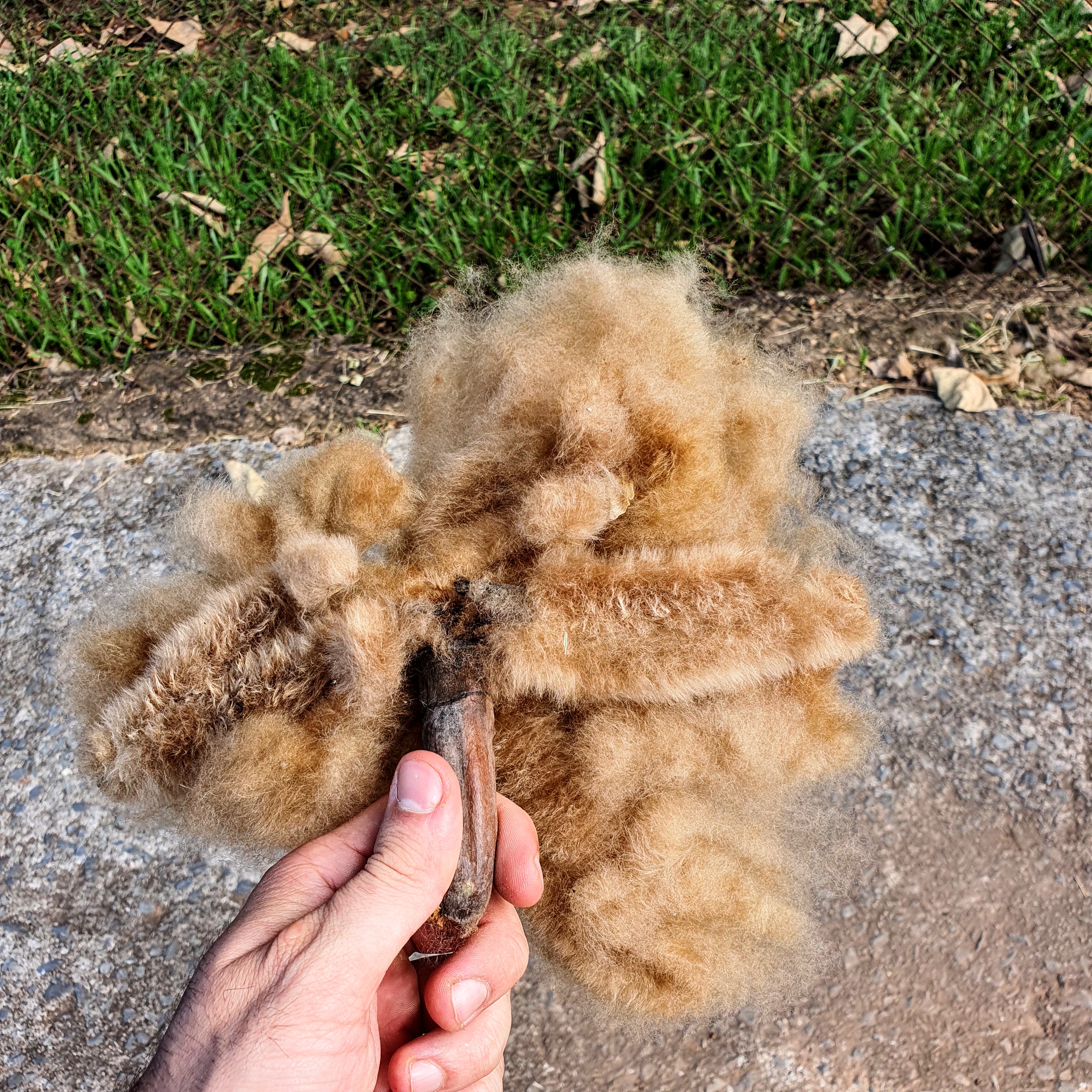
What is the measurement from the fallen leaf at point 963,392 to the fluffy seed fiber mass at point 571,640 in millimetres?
1081

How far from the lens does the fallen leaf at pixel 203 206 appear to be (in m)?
2.72

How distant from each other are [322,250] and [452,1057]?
2.15 metres

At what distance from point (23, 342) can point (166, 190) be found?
25.1 inches

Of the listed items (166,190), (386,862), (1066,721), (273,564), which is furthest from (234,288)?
(1066,721)

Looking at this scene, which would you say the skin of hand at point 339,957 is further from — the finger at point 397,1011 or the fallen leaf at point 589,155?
the fallen leaf at point 589,155

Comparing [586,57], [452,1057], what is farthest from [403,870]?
[586,57]

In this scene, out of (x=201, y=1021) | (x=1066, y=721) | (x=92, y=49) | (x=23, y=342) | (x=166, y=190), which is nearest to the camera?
(x=201, y=1021)

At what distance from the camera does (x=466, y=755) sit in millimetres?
969

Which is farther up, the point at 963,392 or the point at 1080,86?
the point at 1080,86

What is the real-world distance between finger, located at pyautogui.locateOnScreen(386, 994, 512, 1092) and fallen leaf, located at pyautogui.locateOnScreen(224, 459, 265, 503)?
92cm

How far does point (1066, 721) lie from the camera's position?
1.63 metres

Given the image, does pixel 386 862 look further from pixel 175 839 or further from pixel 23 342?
pixel 23 342

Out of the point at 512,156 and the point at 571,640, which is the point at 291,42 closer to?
the point at 512,156

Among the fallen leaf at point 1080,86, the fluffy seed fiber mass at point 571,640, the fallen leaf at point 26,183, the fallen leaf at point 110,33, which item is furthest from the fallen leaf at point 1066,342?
the fallen leaf at point 110,33
